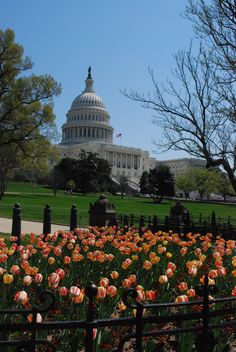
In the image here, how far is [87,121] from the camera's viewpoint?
143375 mm

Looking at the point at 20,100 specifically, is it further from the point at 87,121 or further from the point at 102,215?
the point at 87,121

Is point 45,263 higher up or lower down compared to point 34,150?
lower down

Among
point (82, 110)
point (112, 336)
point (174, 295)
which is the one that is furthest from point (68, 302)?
point (82, 110)

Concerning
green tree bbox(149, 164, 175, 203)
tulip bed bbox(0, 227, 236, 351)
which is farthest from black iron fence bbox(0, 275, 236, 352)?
green tree bbox(149, 164, 175, 203)

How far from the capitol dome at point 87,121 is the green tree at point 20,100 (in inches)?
3920

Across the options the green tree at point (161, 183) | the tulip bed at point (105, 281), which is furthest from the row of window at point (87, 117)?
the tulip bed at point (105, 281)

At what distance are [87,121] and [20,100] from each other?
10324 cm

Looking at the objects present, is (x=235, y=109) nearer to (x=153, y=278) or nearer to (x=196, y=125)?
(x=196, y=125)

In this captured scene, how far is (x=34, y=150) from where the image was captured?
155ft

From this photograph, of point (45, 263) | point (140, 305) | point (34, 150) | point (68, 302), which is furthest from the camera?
point (34, 150)

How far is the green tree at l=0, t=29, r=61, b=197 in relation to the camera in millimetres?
37906

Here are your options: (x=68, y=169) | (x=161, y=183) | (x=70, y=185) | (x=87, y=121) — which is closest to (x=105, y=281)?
(x=161, y=183)

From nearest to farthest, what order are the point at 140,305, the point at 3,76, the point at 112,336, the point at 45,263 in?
the point at 140,305 < the point at 112,336 < the point at 45,263 < the point at 3,76

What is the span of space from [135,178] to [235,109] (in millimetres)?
137218
